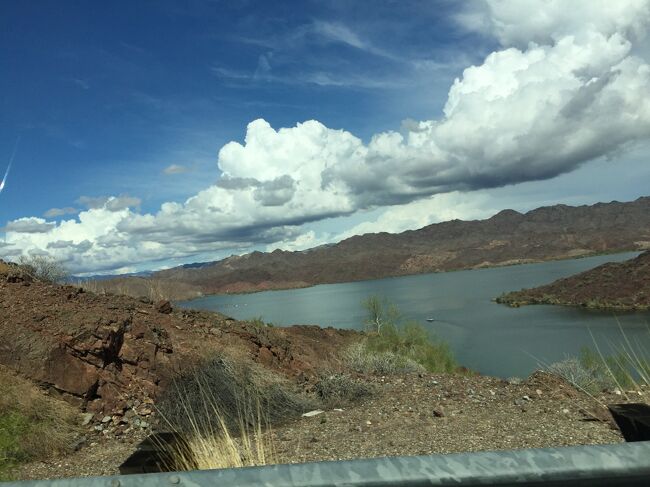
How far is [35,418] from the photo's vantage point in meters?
9.58

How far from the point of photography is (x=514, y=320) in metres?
58.1

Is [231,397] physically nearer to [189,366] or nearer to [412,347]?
[189,366]

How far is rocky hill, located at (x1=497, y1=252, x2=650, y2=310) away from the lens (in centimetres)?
6372

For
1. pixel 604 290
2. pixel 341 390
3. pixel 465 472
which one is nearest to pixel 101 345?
pixel 341 390

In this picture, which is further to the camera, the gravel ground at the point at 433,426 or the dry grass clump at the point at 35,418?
the dry grass clump at the point at 35,418

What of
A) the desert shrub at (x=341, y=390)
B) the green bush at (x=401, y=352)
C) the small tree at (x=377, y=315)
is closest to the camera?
the desert shrub at (x=341, y=390)

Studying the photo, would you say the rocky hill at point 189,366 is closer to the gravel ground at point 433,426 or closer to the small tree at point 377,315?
the gravel ground at point 433,426

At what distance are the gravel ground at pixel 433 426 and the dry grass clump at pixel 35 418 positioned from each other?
0.30 metres

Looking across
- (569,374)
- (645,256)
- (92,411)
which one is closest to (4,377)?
(92,411)

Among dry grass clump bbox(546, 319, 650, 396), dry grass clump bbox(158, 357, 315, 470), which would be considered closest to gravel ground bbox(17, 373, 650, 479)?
dry grass clump bbox(158, 357, 315, 470)

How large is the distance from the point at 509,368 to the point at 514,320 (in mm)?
27759

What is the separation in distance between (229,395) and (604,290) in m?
68.1

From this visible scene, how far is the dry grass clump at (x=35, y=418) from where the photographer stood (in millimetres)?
8508

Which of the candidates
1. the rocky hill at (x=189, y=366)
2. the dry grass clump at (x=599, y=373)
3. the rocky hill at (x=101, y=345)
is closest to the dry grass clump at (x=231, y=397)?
the rocky hill at (x=189, y=366)
